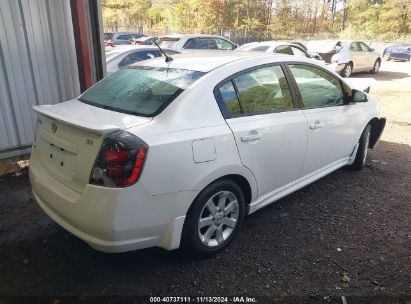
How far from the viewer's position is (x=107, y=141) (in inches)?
91.2

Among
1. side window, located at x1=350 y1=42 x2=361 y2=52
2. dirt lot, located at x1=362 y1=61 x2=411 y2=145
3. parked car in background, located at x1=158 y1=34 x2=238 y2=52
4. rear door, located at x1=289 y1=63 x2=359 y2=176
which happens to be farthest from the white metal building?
side window, located at x1=350 y1=42 x2=361 y2=52

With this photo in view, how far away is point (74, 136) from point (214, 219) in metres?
1.25

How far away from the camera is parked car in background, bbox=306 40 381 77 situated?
43.9ft

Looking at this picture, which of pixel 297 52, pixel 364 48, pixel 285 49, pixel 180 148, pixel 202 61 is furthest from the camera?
pixel 364 48

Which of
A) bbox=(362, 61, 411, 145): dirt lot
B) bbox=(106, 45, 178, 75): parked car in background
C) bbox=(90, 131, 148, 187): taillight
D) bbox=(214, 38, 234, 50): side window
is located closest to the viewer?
bbox=(90, 131, 148, 187): taillight

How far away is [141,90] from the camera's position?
9.69 ft

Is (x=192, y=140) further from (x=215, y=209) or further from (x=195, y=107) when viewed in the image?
(x=215, y=209)

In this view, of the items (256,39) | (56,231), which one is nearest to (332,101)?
(56,231)

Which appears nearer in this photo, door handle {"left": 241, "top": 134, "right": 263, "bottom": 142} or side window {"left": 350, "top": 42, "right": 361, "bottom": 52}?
door handle {"left": 241, "top": 134, "right": 263, "bottom": 142}

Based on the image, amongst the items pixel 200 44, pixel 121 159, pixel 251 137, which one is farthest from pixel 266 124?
pixel 200 44

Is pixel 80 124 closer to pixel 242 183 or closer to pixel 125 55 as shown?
pixel 242 183

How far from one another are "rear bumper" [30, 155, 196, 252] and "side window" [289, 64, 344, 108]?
176 cm

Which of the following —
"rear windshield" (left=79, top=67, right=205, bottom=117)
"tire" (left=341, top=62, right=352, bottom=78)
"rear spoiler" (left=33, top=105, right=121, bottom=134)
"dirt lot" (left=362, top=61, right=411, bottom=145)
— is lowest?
"dirt lot" (left=362, top=61, right=411, bottom=145)

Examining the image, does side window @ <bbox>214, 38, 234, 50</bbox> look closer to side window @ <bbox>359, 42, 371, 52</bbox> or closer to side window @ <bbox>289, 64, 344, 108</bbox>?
side window @ <bbox>359, 42, 371, 52</bbox>
